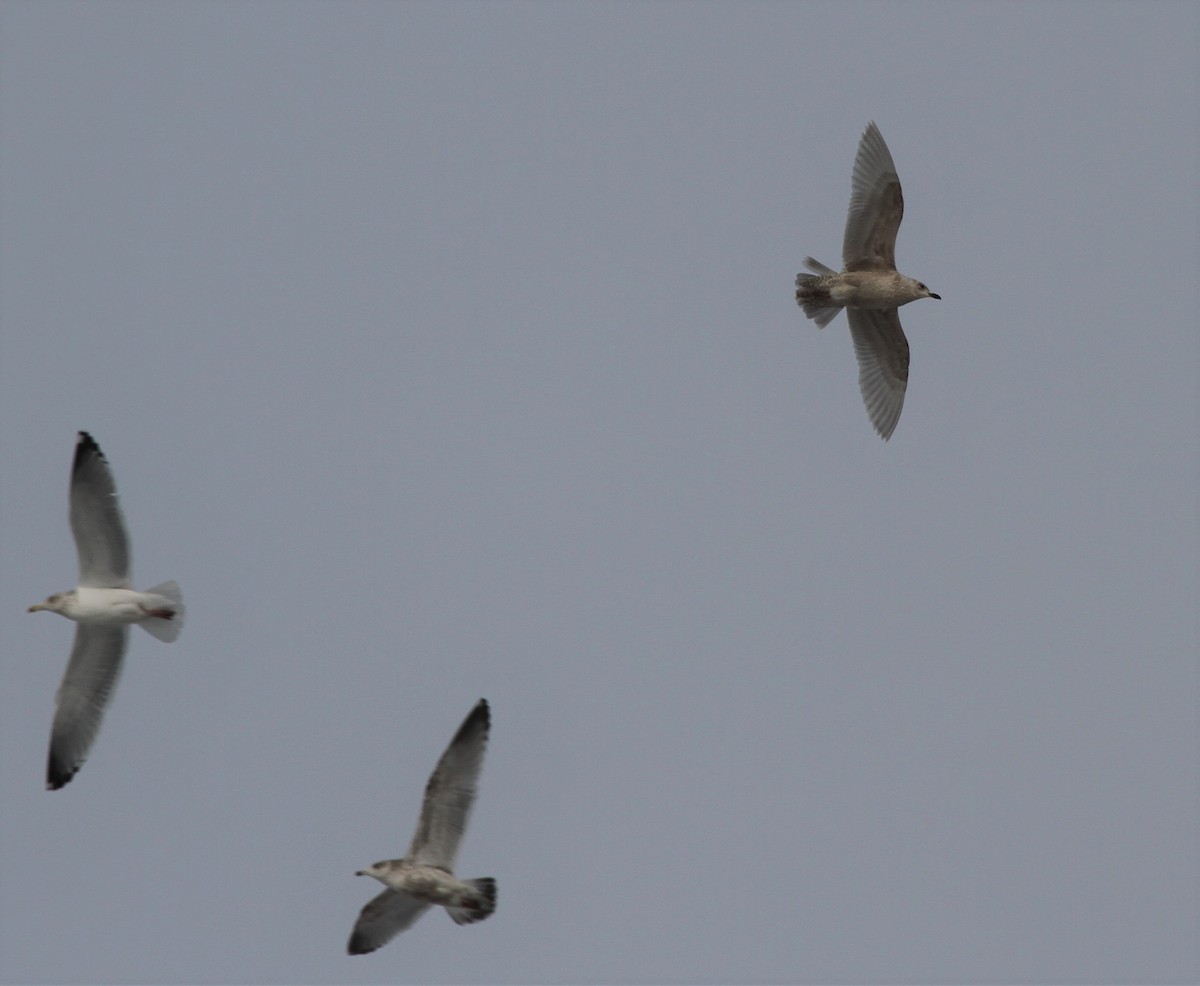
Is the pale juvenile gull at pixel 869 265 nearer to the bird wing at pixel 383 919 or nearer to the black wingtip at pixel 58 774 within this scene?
the bird wing at pixel 383 919

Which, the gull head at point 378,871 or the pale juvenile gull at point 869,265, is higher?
the pale juvenile gull at point 869,265

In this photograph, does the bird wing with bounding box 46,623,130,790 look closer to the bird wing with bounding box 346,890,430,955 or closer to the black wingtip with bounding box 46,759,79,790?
the black wingtip with bounding box 46,759,79,790

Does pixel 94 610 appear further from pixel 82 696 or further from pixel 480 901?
pixel 480 901

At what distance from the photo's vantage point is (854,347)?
952 inches

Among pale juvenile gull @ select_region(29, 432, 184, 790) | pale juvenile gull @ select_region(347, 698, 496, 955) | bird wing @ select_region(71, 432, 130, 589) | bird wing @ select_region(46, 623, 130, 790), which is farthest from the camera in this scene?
bird wing @ select_region(46, 623, 130, 790)

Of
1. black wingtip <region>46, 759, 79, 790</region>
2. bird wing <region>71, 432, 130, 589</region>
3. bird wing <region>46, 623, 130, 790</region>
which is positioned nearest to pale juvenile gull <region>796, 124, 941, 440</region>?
bird wing <region>71, 432, 130, 589</region>

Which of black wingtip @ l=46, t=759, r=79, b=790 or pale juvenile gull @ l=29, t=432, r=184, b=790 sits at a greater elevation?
pale juvenile gull @ l=29, t=432, r=184, b=790

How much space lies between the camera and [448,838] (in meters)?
19.2

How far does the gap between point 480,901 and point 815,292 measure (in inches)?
343

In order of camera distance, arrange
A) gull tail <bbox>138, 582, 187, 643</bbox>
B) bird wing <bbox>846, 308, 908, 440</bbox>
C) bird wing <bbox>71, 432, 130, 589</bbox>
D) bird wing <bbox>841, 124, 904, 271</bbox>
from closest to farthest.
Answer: bird wing <bbox>71, 432, 130, 589</bbox> < gull tail <bbox>138, 582, 187, 643</bbox> < bird wing <bbox>841, 124, 904, 271</bbox> < bird wing <bbox>846, 308, 908, 440</bbox>

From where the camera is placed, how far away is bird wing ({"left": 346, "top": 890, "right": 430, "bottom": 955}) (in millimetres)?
20000

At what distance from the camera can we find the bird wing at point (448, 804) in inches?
754

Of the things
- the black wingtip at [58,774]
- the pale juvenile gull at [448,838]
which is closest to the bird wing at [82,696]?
the black wingtip at [58,774]

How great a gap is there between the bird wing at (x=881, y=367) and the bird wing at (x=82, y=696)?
32.6 feet
